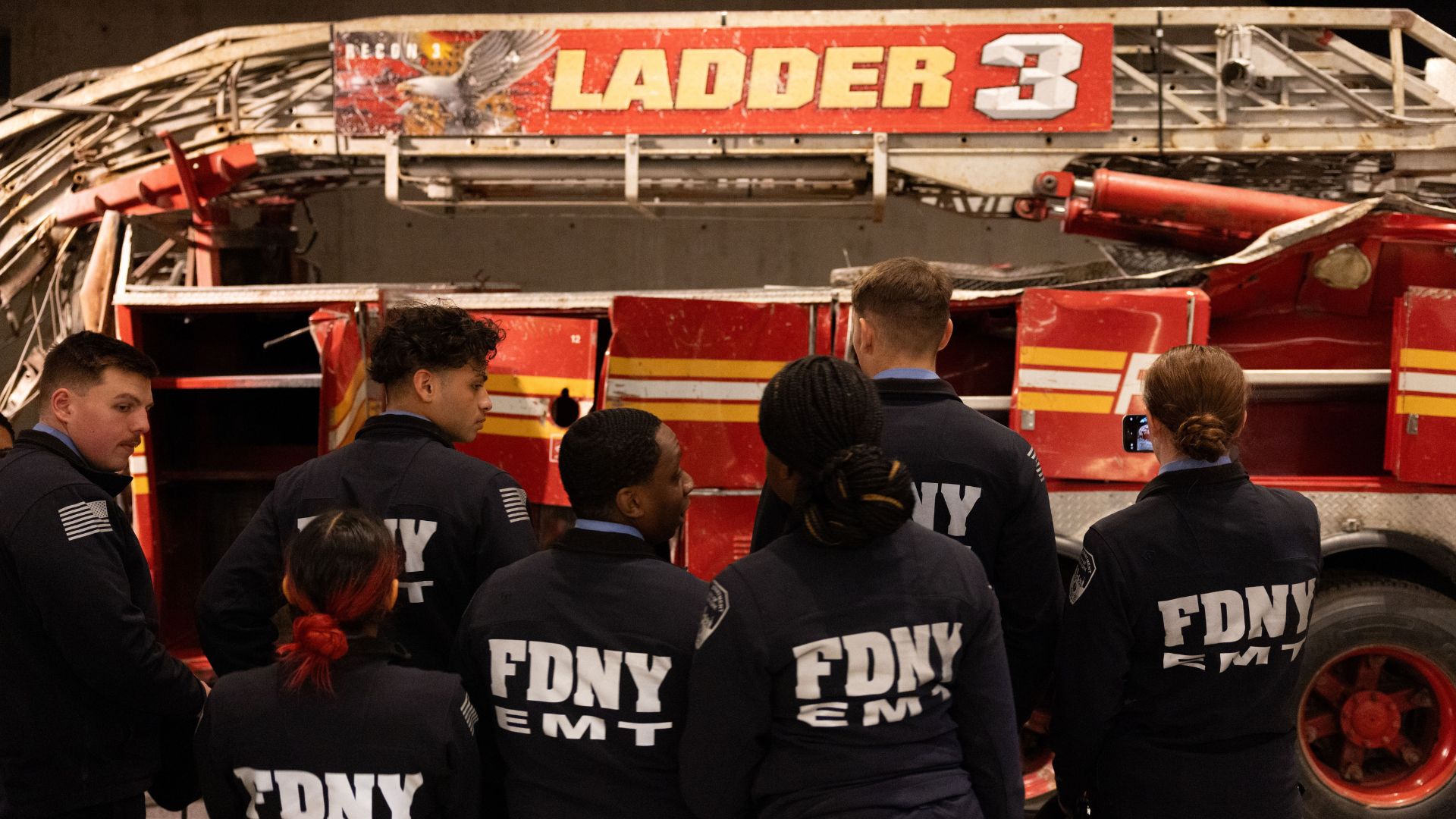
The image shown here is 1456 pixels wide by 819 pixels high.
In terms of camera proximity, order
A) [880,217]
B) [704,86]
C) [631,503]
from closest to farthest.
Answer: [631,503]
[704,86]
[880,217]

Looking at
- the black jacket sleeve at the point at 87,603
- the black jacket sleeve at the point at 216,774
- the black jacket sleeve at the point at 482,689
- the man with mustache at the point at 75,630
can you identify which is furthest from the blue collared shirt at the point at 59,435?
the black jacket sleeve at the point at 482,689

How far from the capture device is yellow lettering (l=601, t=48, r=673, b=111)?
552cm

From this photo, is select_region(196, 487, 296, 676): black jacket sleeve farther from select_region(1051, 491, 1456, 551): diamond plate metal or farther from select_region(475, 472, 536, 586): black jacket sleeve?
select_region(1051, 491, 1456, 551): diamond plate metal

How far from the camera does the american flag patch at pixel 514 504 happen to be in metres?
2.95

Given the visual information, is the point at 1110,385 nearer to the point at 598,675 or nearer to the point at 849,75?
the point at 849,75

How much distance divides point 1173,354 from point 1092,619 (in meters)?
0.65

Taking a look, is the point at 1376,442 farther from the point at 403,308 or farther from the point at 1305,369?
the point at 403,308

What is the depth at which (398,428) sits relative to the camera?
3.03 meters

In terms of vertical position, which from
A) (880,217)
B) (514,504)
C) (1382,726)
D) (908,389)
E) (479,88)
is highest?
(479,88)

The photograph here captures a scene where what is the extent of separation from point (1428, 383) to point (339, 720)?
429 centimetres

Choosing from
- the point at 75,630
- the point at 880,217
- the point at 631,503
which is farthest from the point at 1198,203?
the point at 75,630

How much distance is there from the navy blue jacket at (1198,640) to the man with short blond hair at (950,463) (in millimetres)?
127

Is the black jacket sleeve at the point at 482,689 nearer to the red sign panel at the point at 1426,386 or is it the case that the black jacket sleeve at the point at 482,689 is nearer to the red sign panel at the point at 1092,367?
the red sign panel at the point at 1092,367

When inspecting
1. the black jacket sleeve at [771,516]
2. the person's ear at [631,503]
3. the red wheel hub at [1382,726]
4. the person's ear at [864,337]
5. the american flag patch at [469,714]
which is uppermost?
the person's ear at [864,337]
